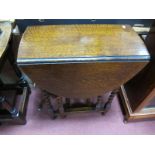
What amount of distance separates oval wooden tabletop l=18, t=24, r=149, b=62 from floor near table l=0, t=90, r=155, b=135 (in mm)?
809

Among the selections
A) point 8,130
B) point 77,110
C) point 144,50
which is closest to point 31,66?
point 144,50

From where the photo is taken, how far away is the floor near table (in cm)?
140

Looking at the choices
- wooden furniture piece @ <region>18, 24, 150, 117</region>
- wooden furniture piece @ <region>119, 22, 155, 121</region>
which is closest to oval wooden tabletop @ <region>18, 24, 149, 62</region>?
wooden furniture piece @ <region>18, 24, 150, 117</region>

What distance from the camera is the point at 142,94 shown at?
3.92 feet

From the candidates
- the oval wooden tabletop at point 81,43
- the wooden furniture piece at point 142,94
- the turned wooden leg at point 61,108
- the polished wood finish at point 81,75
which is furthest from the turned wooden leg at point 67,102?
the oval wooden tabletop at point 81,43

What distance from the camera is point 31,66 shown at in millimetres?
766

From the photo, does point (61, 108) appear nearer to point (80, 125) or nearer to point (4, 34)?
point (80, 125)

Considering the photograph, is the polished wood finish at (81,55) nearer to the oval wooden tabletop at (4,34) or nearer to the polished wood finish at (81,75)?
the polished wood finish at (81,75)

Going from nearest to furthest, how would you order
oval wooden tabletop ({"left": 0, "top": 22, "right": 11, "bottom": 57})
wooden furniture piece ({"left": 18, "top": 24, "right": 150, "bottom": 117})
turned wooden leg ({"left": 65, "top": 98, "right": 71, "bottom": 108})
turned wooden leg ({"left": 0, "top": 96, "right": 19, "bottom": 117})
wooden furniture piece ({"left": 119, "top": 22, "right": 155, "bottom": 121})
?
wooden furniture piece ({"left": 18, "top": 24, "right": 150, "bottom": 117}), oval wooden tabletop ({"left": 0, "top": 22, "right": 11, "bottom": 57}), wooden furniture piece ({"left": 119, "top": 22, "right": 155, "bottom": 121}), turned wooden leg ({"left": 0, "top": 96, "right": 19, "bottom": 117}), turned wooden leg ({"left": 65, "top": 98, "right": 71, "bottom": 108})

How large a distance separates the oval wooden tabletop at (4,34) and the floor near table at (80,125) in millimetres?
753

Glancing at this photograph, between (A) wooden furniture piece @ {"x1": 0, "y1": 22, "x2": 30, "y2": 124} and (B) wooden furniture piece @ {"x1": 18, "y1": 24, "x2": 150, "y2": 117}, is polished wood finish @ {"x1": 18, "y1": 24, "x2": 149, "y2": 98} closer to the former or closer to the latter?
(B) wooden furniture piece @ {"x1": 18, "y1": 24, "x2": 150, "y2": 117}
